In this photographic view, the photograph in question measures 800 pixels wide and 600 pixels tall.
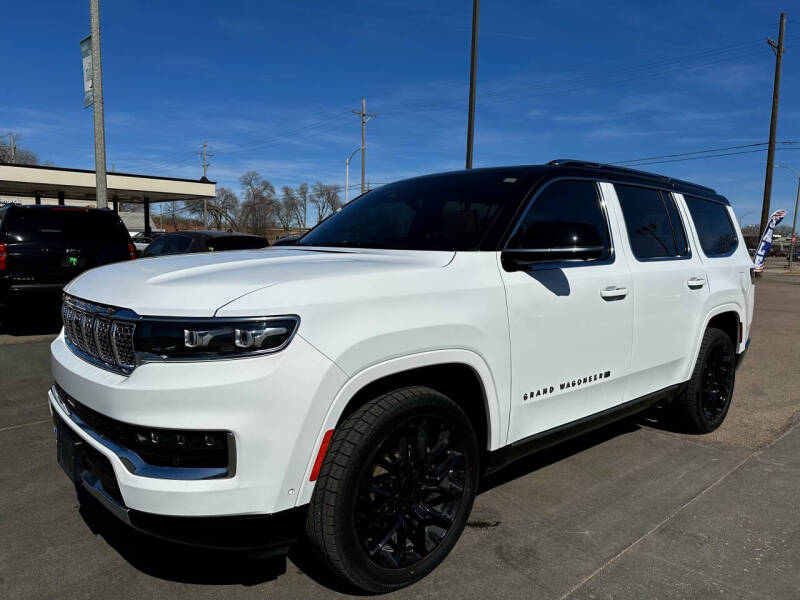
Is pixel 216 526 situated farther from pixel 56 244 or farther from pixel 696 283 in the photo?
pixel 56 244

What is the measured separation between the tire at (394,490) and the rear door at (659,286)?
153 cm

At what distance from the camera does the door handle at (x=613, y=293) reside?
3.27m

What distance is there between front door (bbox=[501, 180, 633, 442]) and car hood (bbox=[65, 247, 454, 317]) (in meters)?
0.48

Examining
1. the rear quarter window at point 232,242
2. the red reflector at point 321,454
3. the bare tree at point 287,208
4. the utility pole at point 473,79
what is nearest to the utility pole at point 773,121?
the utility pole at point 473,79

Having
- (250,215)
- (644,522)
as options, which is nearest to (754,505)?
(644,522)

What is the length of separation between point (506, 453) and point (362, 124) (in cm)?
4315

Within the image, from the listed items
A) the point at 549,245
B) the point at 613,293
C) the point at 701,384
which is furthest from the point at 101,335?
the point at 701,384

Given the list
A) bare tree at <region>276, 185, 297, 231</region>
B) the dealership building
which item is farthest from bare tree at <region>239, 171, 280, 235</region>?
the dealership building

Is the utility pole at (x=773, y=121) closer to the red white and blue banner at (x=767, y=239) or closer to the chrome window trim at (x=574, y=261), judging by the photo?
the red white and blue banner at (x=767, y=239)

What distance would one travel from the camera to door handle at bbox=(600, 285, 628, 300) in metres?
3.27

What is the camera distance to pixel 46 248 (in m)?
8.11

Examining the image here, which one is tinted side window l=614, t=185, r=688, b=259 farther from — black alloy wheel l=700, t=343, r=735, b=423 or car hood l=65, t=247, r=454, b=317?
car hood l=65, t=247, r=454, b=317

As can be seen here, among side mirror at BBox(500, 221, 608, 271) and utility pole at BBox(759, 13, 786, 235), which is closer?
side mirror at BBox(500, 221, 608, 271)

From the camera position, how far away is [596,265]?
3.31 m
